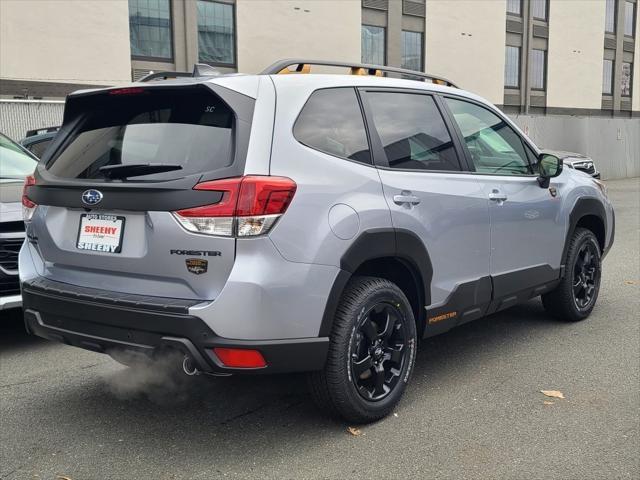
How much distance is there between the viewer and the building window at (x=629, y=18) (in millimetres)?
41906

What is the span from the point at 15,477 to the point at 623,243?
29.4 feet

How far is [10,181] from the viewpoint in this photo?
18.7 ft

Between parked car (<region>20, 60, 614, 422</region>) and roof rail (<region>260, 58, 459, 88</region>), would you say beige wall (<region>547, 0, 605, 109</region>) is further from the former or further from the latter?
parked car (<region>20, 60, 614, 422</region>)

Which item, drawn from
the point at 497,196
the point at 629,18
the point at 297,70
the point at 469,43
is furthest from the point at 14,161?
the point at 629,18

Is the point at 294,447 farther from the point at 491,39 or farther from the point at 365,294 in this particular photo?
the point at 491,39

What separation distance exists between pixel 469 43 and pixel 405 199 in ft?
97.3

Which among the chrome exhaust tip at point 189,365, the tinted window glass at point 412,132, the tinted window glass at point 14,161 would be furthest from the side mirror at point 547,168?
the tinted window glass at point 14,161

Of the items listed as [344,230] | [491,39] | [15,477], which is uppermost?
[491,39]

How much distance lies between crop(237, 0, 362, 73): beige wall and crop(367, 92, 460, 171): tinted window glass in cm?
1949

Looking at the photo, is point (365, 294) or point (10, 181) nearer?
point (365, 294)

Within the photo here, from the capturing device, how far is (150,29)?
21.3 m

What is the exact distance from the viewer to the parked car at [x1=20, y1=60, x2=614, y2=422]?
3.12 meters

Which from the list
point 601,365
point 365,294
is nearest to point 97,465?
point 365,294

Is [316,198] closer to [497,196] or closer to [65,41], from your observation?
[497,196]
